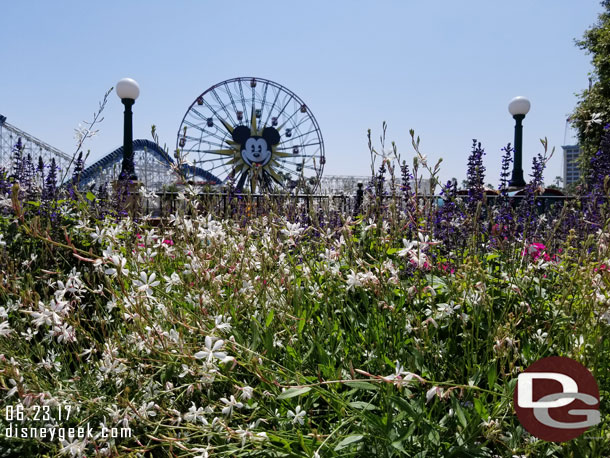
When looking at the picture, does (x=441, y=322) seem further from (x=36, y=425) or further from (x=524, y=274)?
(x=36, y=425)

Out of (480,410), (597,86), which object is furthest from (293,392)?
(597,86)

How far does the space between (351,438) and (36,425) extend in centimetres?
116

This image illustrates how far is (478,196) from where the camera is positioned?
2.75 m

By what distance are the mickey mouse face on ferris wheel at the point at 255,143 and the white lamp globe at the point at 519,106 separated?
15069mm

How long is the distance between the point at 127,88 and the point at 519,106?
6786 mm

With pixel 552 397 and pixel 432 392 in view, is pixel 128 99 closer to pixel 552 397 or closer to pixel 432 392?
pixel 432 392

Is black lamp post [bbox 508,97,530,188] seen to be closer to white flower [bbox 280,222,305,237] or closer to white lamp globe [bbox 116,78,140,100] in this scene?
white lamp globe [bbox 116,78,140,100]

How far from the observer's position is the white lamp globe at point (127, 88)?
7.85m

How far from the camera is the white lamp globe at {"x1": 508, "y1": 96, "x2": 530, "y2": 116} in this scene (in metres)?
8.63

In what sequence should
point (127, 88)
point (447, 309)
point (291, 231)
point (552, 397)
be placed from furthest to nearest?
point (127, 88), point (291, 231), point (447, 309), point (552, 397)

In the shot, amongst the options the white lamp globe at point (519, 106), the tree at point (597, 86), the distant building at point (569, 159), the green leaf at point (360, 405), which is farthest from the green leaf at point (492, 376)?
the distant building at point (569, 159)

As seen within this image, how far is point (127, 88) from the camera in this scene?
7945 millimetres

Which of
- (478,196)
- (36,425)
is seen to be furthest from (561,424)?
(478,196)

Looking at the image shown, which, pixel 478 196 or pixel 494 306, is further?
pixel 478 196
